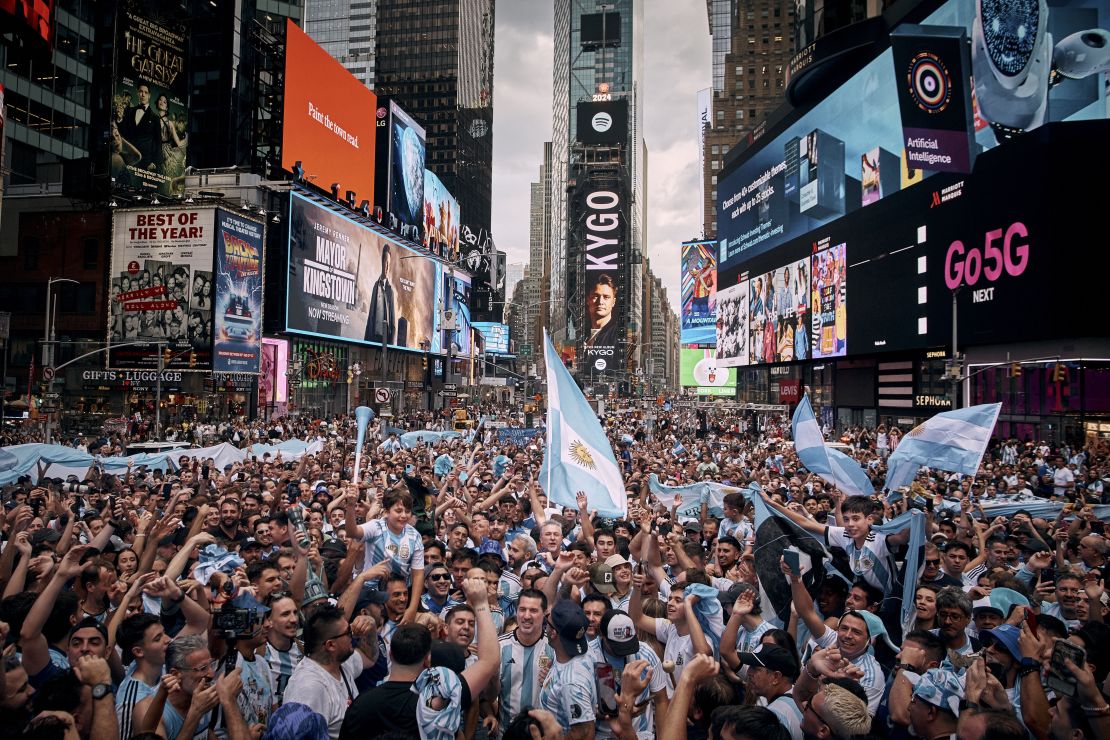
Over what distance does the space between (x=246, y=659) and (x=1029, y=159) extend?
3295 cm

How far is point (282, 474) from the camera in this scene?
51.4 ft

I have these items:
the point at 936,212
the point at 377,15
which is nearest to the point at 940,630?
the point at 936,212

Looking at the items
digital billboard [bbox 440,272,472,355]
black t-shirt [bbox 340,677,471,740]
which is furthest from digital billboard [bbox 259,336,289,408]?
black t-shirt [bbox 340,677,471,740]

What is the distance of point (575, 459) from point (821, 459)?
4176mm

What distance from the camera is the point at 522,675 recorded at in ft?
15.9

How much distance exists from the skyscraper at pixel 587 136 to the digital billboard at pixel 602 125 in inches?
7.3

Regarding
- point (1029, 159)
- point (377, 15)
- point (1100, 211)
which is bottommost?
point (1100, 211)

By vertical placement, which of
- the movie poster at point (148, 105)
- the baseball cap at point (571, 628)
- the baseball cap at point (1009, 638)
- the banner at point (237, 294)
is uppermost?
the movie poster at point (148, 105)

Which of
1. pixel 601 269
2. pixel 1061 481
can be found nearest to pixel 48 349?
pixel 1061 481

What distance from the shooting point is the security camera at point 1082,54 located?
27156mm

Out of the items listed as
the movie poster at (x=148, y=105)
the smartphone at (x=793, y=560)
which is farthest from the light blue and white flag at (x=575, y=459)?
the movie poster at (x=148, y=105)

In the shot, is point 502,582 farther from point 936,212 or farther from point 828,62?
point 828,62

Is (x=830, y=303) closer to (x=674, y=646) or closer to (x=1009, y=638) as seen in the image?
(x=1009, y=638)

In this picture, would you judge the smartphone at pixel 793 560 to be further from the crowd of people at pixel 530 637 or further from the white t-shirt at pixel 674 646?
the white t-shirt at pixel 674 646
